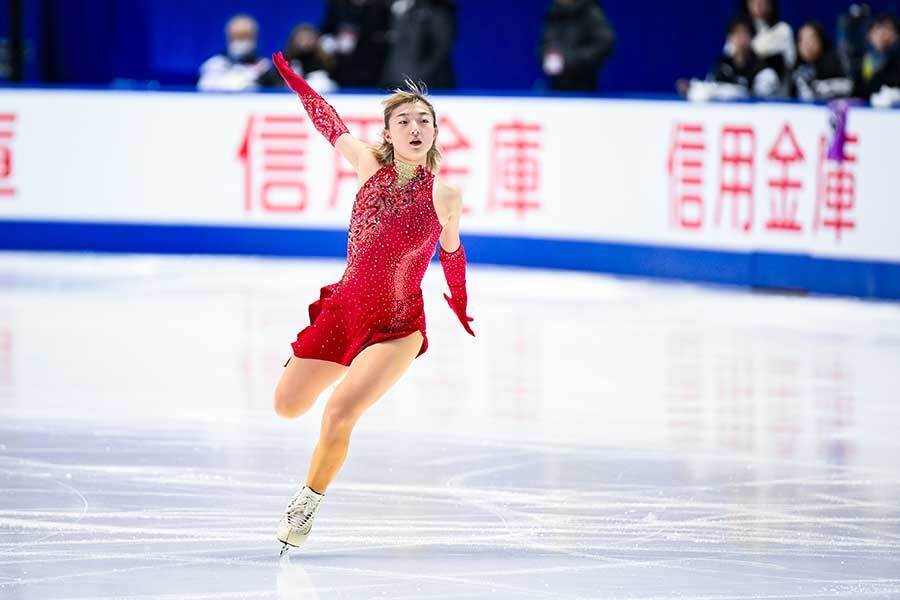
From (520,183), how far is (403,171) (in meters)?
7.41

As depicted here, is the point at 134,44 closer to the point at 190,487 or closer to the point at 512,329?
the point at 512,329

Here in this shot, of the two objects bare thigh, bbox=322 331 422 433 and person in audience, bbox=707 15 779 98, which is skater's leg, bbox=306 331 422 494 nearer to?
bare thigh, bbox=322 331 422 433

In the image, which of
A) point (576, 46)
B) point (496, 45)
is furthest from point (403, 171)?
point (496, 45)

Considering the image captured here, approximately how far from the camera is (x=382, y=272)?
16.6 ft

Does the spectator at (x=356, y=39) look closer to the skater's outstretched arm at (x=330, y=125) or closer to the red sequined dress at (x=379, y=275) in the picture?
the skater's outstretched arm at (x=330, y=125)

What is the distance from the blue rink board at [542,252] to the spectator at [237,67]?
3.50 ft

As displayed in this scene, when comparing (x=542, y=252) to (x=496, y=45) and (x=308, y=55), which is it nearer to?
(x=308, y=55)

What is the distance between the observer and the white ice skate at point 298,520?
4.86 m

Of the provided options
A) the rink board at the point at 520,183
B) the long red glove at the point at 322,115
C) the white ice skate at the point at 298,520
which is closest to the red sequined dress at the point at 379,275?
the long red glove at the point at 322,115

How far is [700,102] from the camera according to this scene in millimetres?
11711

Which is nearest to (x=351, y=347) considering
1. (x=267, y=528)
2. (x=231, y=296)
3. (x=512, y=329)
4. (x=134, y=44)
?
(x=267, y=528)

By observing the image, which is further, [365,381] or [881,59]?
[881,59]

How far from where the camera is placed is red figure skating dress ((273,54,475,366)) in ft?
16.6

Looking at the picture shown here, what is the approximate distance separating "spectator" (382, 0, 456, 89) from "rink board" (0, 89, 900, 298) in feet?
1.76
